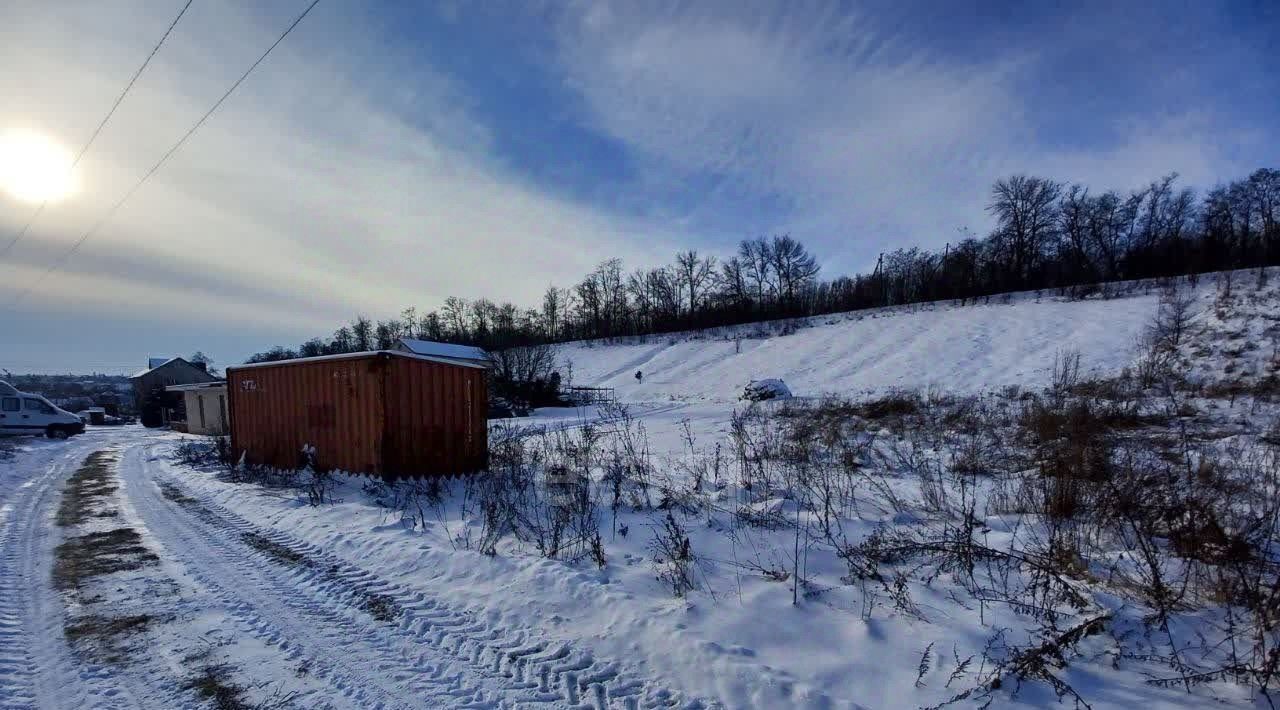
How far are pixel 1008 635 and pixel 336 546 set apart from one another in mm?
6154

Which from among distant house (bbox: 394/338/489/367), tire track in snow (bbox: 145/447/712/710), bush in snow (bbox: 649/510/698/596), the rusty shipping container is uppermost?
distant house (bbox: 394/338/489/367)

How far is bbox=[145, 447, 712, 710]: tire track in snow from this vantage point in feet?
10.2

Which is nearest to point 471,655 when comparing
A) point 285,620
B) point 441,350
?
point 285,620

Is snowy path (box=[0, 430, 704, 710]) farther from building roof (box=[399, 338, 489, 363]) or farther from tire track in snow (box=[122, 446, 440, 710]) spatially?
building roof (box=[399, 338, 489, 363])

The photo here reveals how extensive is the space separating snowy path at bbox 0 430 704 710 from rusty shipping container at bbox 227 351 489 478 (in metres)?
3.77

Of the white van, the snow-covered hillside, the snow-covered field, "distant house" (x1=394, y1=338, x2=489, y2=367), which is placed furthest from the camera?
"distant house" (x1=394, y1=338, x2=489, y2=367)

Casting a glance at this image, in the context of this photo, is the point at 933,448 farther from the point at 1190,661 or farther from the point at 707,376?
the point at 707,376

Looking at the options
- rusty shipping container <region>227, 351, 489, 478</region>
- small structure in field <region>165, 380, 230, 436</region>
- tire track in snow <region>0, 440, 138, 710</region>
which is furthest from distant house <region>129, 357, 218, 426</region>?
tire track in snow <region>0, 440, 138, 710</region>

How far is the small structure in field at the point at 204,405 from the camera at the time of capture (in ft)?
89.0

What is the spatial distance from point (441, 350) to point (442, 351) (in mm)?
241

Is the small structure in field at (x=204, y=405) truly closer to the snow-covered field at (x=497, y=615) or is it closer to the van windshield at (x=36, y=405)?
the van windshield at (x=36, y=405)

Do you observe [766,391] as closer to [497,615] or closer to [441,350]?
[441,350]

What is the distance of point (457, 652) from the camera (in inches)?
143

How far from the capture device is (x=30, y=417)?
22688mm
